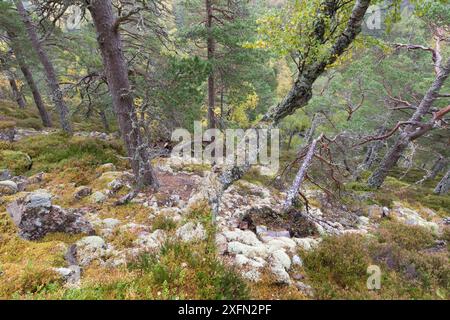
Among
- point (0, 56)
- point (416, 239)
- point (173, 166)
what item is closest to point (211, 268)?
point (416, 239)

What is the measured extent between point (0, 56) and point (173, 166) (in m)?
11.7

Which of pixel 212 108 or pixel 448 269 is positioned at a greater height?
pixel 212 108

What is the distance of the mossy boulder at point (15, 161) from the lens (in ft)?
24.2

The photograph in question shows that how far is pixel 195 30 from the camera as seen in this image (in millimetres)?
9219

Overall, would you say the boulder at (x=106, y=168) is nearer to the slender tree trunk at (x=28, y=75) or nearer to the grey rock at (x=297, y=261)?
the grey rock at (x=297, y=261)

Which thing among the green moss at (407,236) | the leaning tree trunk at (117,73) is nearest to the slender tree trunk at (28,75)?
the leaning tree trunk at (117,73)

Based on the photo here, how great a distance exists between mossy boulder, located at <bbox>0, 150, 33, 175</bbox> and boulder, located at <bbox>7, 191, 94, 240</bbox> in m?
3.79

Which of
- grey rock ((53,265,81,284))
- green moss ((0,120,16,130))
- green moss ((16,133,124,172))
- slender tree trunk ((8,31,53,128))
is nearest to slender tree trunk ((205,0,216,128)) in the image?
green moss ((16,133,124,172))

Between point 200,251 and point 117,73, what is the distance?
4.56 metres

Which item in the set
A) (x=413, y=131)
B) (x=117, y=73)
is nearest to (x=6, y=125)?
(x=117, y=73)

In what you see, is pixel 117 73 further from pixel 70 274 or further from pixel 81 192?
pixel 70 274

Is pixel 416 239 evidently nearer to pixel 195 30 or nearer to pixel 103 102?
pixel 195 30

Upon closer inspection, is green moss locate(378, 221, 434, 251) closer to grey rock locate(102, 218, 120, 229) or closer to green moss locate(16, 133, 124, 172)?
grey rock locate(102, 218, 120, 229)

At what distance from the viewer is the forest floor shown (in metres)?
2.92
